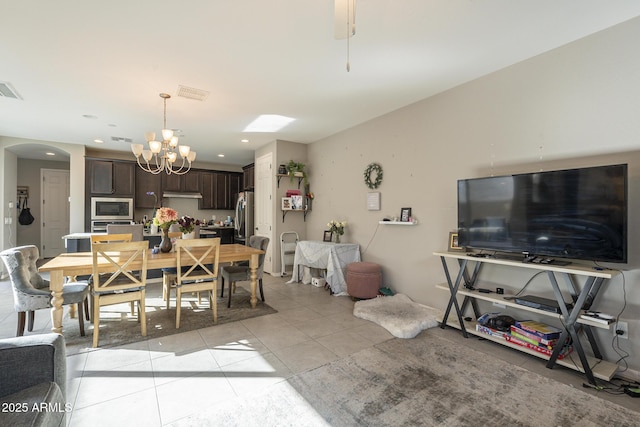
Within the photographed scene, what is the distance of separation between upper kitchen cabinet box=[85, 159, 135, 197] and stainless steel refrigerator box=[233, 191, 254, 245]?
240 cm

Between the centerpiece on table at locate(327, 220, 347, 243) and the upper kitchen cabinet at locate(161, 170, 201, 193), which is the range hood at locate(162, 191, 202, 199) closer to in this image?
the upper kitchen cabinet at locate(161, 170, 201, 193)

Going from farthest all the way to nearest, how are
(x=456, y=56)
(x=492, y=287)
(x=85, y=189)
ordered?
(x=85, y=189) < (x=492, y=287) < (x=456, y=56)

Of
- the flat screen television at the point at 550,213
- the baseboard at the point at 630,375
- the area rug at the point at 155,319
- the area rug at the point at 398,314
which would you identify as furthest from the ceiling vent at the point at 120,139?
the baseboard at the point at 630,375

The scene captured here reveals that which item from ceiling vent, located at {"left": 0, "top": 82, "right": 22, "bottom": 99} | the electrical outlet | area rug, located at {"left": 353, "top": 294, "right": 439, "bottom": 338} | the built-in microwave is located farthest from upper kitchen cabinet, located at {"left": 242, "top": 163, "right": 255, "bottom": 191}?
the electrical outlet

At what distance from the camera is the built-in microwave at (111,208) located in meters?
6.05

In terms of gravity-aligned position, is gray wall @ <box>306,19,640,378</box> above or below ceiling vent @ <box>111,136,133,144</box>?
below

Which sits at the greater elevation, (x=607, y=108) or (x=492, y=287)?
(x=607, y=108)

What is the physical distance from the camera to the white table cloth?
437 centimetres

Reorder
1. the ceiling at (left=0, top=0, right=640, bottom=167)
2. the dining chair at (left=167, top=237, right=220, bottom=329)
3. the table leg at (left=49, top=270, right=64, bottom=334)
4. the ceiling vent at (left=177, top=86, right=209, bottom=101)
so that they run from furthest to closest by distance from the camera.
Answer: the ceiling vent at (left=177, top=86, right=209, bottom=101) < the dining chair at (left=167, top=237, right=220, bottom=329) < the table leg at (left=49, top=270, right=64, bottom=334) < the ceiling at (left=0, top=0, right=640, bottom=167)

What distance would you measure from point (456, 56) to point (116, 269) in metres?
3.78

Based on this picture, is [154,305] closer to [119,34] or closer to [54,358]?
[54,358]

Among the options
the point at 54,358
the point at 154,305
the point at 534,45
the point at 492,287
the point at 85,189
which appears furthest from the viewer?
the point at 85,189

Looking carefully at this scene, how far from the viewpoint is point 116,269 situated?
2811 mm

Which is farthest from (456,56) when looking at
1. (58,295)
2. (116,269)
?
(58,295)
